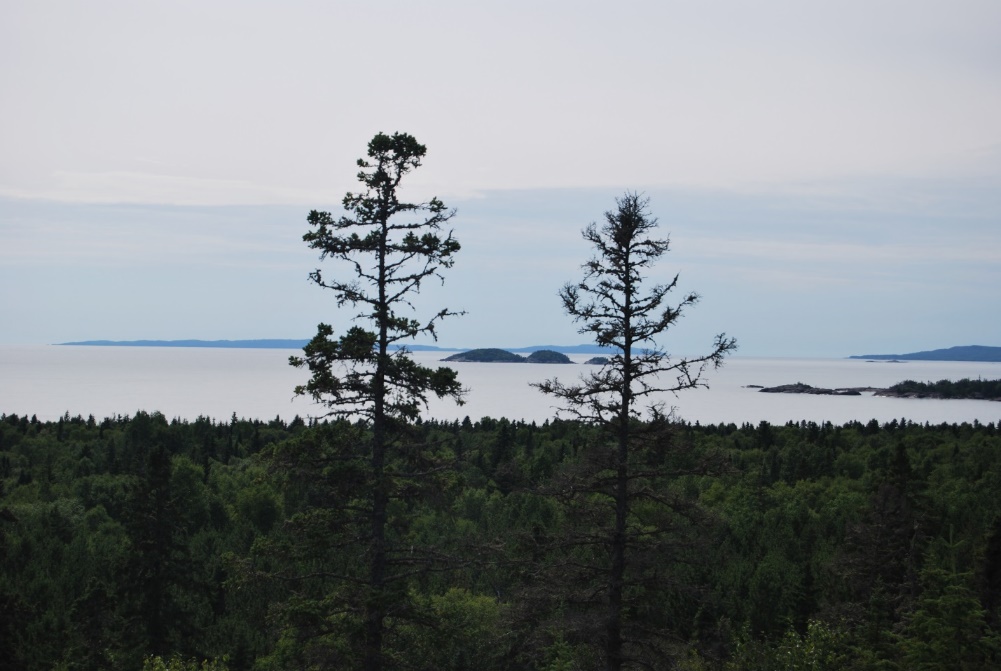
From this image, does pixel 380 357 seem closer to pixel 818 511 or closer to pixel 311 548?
pixel 311 548

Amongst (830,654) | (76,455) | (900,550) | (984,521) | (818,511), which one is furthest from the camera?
(76,455)

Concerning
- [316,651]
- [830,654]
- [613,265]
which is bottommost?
[830,654]

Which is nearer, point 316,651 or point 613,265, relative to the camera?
point 316,651

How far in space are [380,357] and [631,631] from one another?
28.8 ft

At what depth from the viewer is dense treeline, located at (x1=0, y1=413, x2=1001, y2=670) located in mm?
20328

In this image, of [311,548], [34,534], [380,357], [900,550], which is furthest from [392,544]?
[34,534]

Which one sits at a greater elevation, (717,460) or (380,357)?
(380,357)

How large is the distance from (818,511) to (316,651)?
58000mm

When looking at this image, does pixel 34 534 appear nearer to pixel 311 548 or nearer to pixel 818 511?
pixel 311 548

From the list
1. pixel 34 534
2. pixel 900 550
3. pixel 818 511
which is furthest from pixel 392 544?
pixel 818 511

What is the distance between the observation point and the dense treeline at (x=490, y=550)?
20.3 m

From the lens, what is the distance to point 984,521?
193ft

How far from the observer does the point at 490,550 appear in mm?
19875

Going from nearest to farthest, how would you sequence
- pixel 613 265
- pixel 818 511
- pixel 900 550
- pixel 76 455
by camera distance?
1. pixel 613 265
2. pixel 900 550
3. pixel 818 511
4. pixel 76 455
